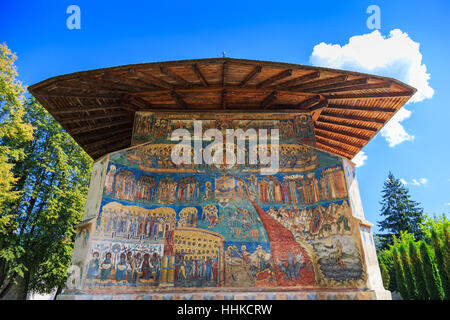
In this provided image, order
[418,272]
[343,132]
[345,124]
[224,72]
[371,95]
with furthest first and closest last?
[418,272] → [343,132] → [345,124] → [371,95] → [224,72]

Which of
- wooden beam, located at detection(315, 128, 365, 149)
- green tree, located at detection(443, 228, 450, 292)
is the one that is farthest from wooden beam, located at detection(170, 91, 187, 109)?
green tree, located at detection(443, 228, 450, 292)

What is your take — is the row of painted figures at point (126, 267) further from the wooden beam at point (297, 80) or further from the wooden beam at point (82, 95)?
the wooden beam at point (297, 80)

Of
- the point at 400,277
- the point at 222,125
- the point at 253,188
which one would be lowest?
the point at 400,277

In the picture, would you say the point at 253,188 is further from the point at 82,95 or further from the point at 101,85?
the point at 82,95

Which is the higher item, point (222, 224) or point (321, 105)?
point (321, 105)

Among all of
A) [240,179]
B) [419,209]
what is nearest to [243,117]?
[240,179]

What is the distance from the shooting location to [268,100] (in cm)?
909

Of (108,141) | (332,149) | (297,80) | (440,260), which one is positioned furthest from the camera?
(440,260)

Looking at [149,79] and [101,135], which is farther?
[101,135]

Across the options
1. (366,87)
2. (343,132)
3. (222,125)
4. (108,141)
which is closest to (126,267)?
(222,125)

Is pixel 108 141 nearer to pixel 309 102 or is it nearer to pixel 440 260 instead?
pixel 309 102

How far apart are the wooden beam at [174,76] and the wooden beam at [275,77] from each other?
7.14ft

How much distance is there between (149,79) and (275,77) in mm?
3670
